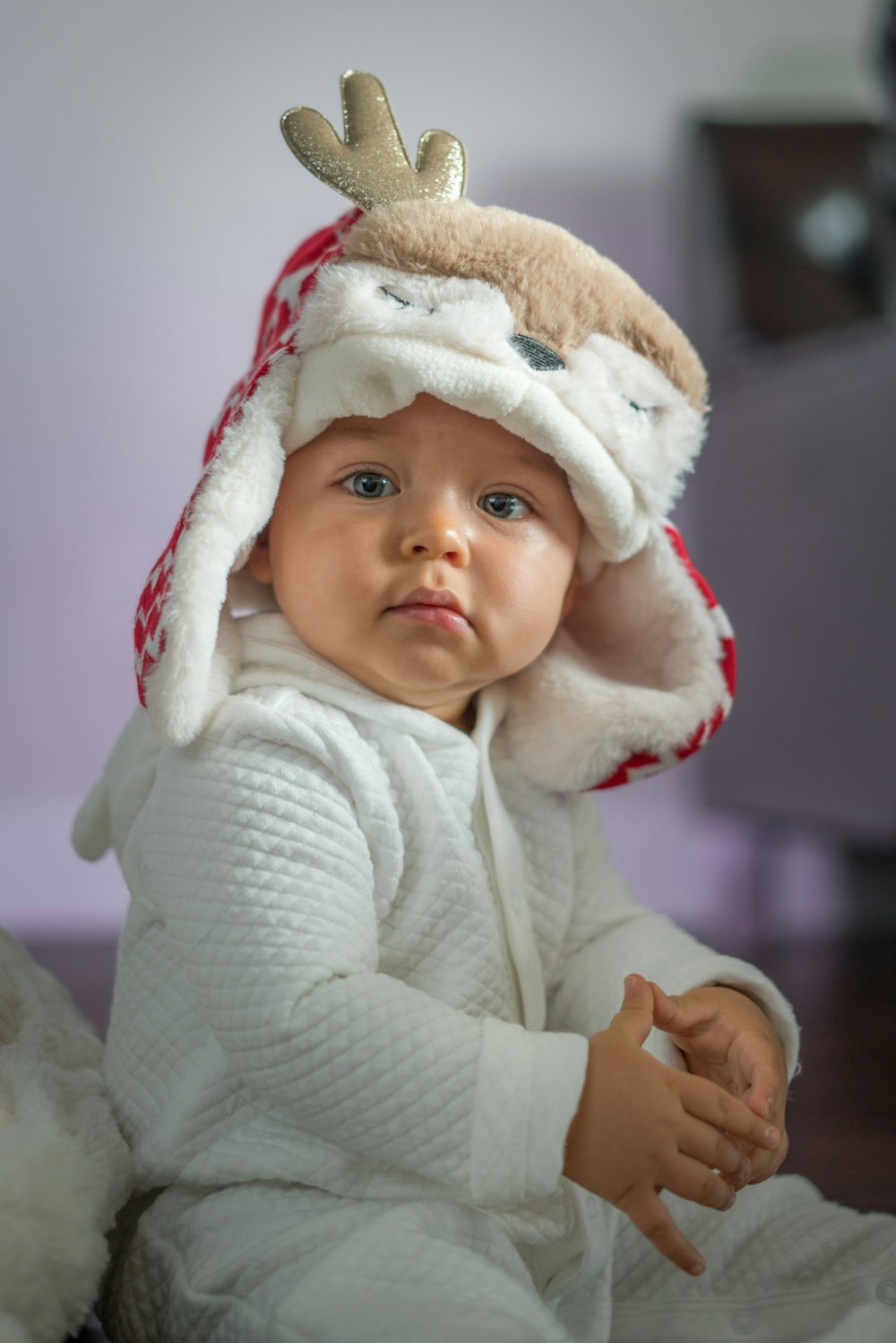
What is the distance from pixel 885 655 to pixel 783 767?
0.29 metres

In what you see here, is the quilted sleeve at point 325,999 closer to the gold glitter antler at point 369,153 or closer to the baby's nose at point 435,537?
the baby's nose at point 435,537

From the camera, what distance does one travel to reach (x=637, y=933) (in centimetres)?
85

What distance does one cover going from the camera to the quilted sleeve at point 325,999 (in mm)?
590

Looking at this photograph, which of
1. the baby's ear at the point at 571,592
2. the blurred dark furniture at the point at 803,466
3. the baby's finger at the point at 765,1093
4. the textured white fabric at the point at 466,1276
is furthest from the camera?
the blurred dark furniture at the point at 803,466

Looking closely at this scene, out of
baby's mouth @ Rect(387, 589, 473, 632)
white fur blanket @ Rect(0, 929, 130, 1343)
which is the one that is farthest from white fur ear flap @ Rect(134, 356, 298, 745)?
white fur blanket @ Rect(0, 929, 130, 1343)

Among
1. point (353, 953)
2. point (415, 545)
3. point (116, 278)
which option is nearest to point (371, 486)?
point (415, 545)

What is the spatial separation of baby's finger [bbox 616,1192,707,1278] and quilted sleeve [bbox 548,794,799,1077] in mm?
192

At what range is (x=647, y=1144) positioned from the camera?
588 mm

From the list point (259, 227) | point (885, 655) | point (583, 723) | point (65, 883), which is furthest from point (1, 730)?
point (885, 655)

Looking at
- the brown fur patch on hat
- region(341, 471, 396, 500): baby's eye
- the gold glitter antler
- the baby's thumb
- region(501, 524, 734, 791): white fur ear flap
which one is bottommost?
the baby's thumb

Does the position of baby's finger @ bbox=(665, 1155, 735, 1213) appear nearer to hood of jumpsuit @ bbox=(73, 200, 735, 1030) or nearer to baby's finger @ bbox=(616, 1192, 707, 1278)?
baby's finger @ bbox=(616, 1192, 707, 1278)

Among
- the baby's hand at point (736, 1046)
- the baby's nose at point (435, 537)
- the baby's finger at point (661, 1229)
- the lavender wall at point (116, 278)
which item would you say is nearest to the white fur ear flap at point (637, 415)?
the baby's nose at point (435, 537)

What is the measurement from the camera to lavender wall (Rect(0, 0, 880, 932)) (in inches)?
67.7

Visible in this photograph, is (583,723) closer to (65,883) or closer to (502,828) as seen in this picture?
(502,828)
